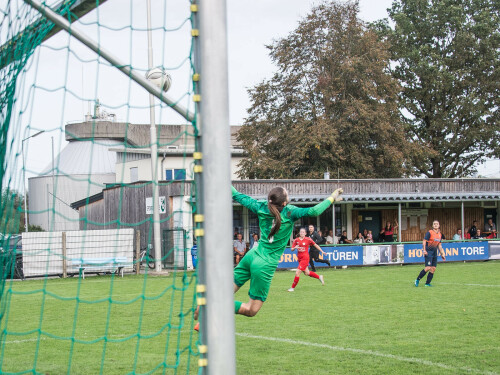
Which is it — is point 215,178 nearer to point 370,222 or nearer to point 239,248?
point 239,248

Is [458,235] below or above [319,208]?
below

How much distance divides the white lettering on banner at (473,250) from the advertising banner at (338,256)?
192 inches

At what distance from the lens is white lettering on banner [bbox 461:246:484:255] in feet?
88.9

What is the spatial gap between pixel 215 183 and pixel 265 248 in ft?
13.6

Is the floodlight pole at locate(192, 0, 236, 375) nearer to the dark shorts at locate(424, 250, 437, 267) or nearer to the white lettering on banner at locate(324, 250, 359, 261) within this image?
the dark shorts at locate(424, 250, 437, 267)

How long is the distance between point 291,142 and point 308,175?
2.11 metres

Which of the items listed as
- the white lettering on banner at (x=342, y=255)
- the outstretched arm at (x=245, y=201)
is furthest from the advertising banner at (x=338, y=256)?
the outstretched arm at (x=245, y=201)

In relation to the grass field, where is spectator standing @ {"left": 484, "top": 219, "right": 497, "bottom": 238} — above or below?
above

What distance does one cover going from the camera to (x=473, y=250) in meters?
27.2

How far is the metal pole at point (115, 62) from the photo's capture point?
3402 mm

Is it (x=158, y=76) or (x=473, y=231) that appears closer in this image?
(x=158, y=76)

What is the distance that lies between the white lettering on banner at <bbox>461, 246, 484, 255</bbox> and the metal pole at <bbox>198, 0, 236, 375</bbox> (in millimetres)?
25674

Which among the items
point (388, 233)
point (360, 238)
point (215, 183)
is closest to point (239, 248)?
point (360, 238)

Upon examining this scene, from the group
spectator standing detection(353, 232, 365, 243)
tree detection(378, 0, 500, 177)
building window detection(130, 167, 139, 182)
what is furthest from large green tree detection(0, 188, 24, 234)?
tree detection(378, 0, 500, 177)
